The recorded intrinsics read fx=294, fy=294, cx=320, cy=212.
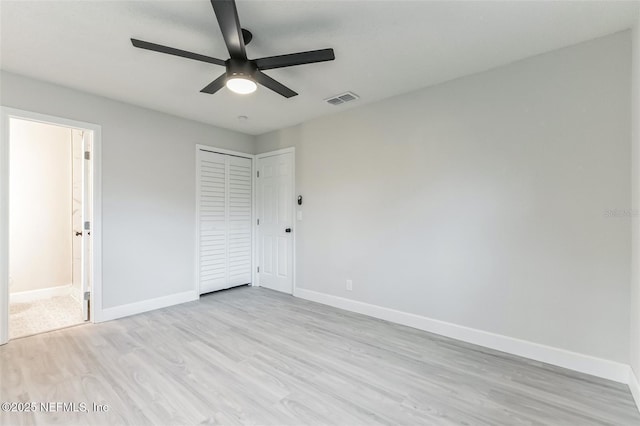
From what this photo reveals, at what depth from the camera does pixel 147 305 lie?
3693 mm

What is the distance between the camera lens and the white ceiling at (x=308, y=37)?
195 centimetres

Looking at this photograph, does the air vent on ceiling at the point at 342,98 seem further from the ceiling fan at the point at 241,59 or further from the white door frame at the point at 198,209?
the white door frame at the point at 198,209

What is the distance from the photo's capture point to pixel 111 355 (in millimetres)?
2541

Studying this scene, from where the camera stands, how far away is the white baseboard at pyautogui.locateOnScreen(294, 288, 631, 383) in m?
2.20

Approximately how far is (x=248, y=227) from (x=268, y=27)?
3353 millimetres

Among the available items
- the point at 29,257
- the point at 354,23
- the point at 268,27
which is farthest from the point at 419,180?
the point at 29,257

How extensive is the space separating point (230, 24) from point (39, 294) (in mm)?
4844

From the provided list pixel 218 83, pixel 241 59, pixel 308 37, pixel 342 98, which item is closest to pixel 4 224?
pixel 218 83

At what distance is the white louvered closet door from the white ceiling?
1497 mm

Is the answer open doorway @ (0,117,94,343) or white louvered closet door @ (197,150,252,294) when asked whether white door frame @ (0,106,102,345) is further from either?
white louvered closet door @ (197,150,252,294)

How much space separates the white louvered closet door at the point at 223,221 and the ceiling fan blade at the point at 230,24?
2.62 m

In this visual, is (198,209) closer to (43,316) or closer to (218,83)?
(43,316)

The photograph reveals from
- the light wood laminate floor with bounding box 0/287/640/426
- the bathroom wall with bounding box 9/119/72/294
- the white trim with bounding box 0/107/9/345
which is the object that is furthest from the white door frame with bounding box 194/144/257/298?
the bathroom wall with bounding box 9/119/72/294

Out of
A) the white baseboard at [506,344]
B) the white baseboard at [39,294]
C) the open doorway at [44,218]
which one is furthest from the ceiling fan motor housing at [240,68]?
the white baseboard at [39,294]
